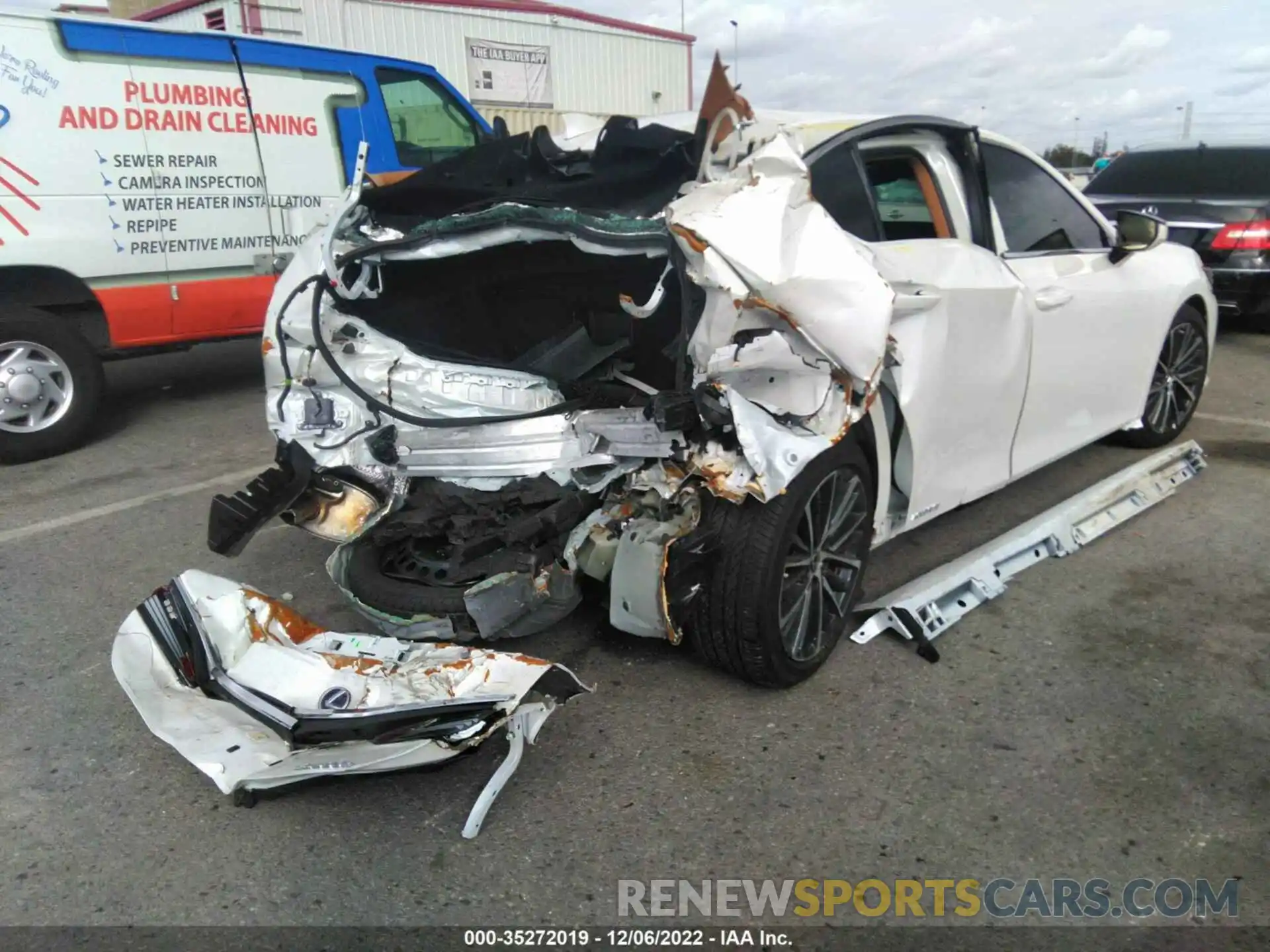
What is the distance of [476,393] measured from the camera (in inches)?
116

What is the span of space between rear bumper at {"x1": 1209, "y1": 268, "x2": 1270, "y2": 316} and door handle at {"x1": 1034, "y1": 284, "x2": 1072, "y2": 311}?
522 cm

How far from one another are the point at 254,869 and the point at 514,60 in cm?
1531

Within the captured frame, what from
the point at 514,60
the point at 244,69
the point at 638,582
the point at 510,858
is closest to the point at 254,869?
the point at 510,858

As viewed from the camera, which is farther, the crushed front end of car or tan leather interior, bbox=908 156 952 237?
tan leather interior, bbox=908 156 952 237

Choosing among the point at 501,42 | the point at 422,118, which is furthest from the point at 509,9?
the point at 422,118

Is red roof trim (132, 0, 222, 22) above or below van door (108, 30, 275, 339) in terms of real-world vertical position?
above

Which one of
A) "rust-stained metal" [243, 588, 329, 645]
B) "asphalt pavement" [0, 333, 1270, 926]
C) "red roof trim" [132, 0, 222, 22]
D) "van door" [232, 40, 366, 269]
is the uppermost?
"red roof trim" [132, 0, 222, 22]

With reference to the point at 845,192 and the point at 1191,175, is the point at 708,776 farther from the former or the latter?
the point at 1191,175

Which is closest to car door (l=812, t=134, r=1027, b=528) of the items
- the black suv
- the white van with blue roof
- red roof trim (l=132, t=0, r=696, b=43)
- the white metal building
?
the white van with blue roof

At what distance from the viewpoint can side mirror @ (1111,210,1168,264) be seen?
4.11 meters

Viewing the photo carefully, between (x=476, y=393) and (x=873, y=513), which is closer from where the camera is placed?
(x=476, y=393)

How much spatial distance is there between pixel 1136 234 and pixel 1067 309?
2.16 feet

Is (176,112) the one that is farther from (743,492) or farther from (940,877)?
(940,877)

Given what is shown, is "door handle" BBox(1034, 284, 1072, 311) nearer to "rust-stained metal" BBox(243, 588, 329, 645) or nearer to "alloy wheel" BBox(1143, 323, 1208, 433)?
"alloy wheel" BBox(1143, 323, 1208, 433)
